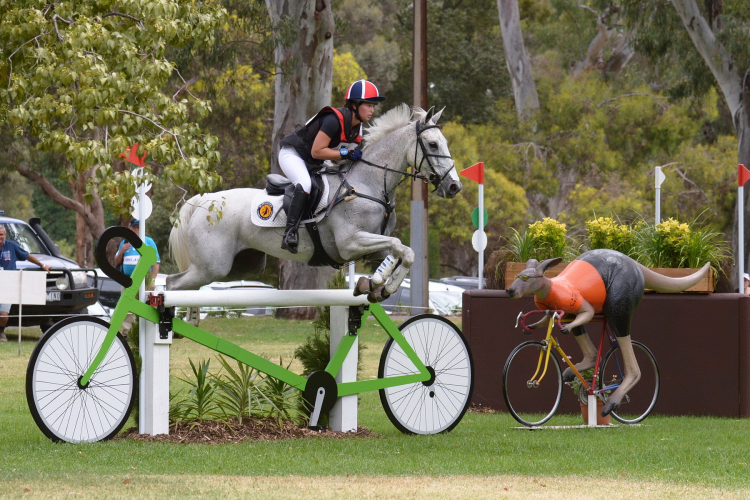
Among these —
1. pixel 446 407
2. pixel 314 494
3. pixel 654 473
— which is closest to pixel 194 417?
pixel 446 407

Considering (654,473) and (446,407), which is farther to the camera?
(446,407)

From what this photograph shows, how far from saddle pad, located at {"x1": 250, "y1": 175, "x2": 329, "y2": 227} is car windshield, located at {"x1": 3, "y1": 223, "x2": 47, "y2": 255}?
37.4 feet

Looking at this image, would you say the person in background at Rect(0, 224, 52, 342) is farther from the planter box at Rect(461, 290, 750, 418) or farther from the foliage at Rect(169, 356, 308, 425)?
the planter box at Rect(461, 290, 750, 418)

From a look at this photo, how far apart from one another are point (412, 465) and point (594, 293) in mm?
2558

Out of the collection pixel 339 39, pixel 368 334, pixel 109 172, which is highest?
pixel 339 39

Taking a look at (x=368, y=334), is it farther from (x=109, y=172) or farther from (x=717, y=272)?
(x=109, y=172)

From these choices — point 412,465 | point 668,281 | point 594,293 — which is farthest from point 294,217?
point 668,281

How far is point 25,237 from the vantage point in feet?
60.5

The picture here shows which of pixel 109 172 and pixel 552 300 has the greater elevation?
pixel 109 172

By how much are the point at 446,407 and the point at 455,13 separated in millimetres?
33761

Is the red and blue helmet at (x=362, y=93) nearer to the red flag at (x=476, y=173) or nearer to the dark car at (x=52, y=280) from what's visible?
the red flag at (x=476, y=173)

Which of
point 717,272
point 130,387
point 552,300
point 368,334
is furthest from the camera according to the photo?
point 368,334

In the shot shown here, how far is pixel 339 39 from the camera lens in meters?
41.1

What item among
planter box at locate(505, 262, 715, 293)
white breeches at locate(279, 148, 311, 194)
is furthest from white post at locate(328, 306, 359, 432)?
planter box at locate(505, 262, 715, 293)
